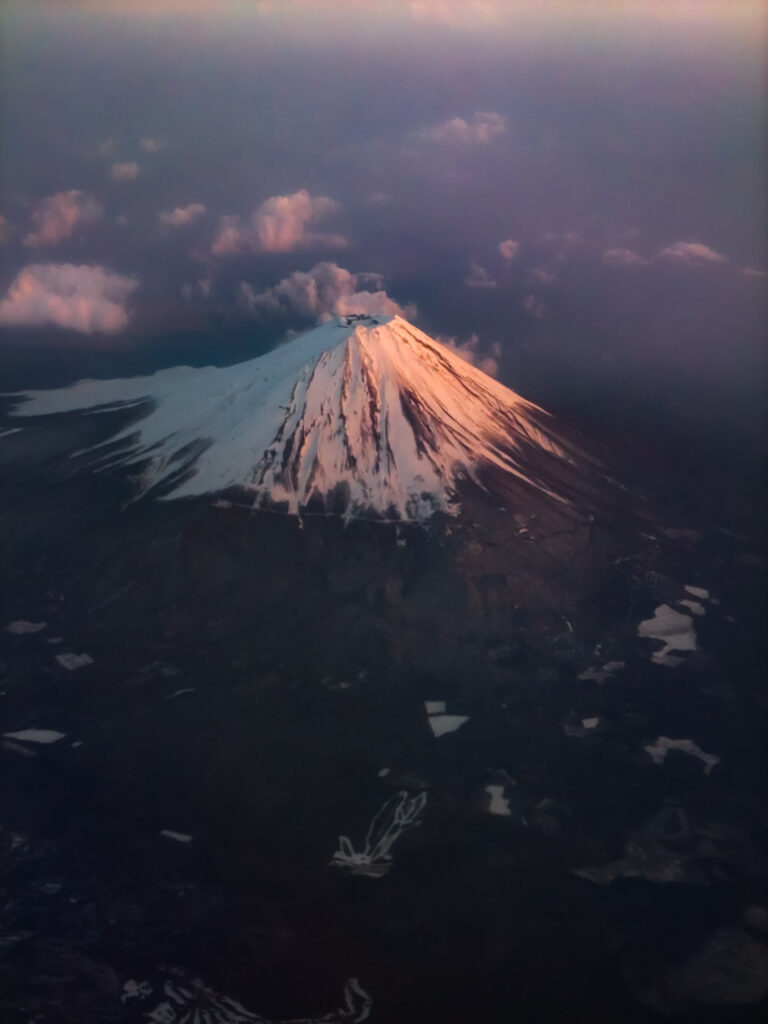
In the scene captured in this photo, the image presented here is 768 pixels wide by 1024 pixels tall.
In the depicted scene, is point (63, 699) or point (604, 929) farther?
point (63, 699)

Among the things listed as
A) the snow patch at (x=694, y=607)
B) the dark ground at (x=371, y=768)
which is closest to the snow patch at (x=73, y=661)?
the dark ground at (x=371, y=768)

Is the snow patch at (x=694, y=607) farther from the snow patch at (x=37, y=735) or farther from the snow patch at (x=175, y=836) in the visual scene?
the snow patch at (x=37, y=735)

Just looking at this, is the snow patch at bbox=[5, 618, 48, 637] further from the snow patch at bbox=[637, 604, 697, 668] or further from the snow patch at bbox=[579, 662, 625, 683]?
the snow patch at bbox=[637, 604, 697, 668]

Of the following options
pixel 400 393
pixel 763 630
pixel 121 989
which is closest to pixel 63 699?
pixel 121 989

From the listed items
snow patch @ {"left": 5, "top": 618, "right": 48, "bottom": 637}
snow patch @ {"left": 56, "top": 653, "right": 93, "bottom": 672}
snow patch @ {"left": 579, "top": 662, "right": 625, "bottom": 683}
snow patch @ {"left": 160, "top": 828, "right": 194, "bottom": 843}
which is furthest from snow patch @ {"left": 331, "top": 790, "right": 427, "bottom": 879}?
snow patch @ {"left": 5, "top": 618, "right": 48, "bottom": 637}

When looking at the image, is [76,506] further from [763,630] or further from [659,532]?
[763,630]

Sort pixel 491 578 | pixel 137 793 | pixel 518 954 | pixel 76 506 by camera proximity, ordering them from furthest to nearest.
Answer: pixel 76 506 → pixel 491 578 → pixel 137 793 → pixel 518 954
